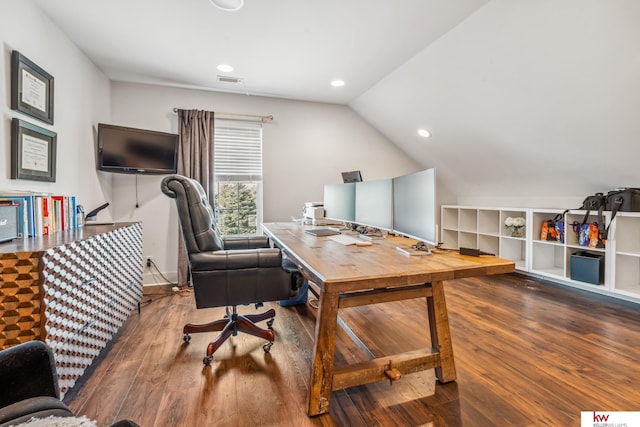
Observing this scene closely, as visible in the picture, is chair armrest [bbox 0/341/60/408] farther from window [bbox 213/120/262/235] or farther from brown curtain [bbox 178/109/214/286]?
window [bbox 213/120/262/235]

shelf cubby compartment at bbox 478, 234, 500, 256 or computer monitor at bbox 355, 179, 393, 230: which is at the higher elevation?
computer monitor at bbox 355, 179, 393, 230

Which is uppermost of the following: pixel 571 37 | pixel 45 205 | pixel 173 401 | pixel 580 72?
pixel 571 37

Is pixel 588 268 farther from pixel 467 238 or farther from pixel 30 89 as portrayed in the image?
pixel 30 89

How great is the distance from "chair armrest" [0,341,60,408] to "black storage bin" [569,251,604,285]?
4.09m

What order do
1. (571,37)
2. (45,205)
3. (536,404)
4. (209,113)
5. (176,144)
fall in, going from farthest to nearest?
(209,113), (176,144), (571,37), (45,205), (536,404)

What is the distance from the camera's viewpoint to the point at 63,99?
245 cm

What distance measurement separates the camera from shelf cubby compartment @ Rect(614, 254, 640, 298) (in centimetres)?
290

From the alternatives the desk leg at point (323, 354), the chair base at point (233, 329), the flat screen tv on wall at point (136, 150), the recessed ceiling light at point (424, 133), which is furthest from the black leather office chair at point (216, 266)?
the recessed ceiling light at point (424, 133)

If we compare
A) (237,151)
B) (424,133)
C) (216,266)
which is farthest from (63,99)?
(424,133)

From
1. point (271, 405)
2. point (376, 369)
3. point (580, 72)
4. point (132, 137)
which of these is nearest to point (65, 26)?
point (132, 137)

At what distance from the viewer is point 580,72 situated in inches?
87.7

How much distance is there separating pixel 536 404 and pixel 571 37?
2298 millimetres

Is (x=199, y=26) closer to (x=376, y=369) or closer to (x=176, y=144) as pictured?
(x=176, y=144)

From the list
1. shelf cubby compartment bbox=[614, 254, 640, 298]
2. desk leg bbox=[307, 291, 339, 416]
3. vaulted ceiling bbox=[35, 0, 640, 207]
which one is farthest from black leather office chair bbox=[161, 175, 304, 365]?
shelf cubby compartment bbox=[614, 254, 640, 298]
